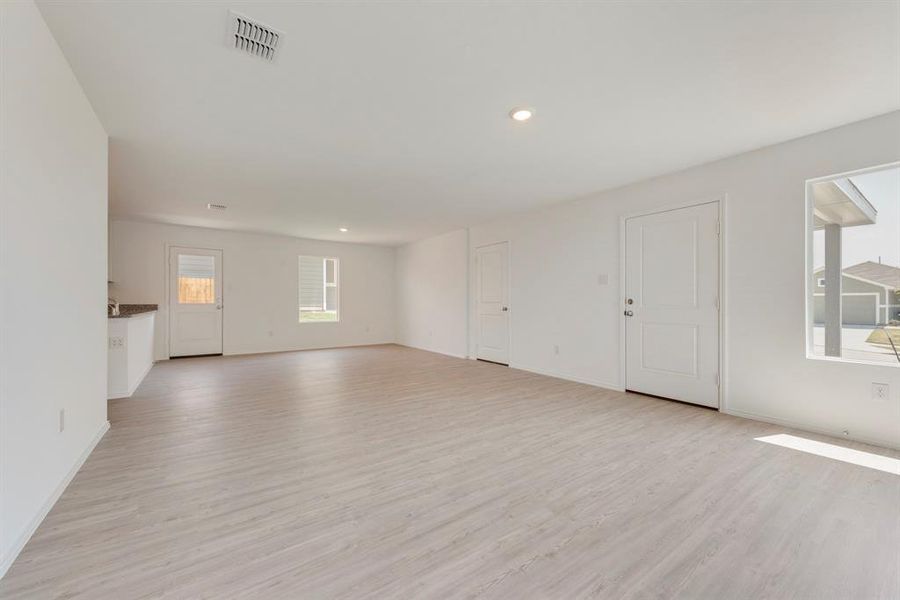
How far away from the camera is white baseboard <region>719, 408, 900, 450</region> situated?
276 centimetres

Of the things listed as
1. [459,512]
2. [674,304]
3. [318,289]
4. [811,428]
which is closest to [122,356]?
[459,512]

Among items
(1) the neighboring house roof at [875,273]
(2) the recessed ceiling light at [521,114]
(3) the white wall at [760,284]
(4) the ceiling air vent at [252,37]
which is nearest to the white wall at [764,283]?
(3) the white wall at [760,284]

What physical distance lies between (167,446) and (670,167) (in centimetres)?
511

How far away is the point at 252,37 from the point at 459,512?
2.68 metres

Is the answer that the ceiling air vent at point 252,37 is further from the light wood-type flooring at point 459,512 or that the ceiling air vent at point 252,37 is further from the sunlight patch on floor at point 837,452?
the sunlight patch on floor at point 837,452

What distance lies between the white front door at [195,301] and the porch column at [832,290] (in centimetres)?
862

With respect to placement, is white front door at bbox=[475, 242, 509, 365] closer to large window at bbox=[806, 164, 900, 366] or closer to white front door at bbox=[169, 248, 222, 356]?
large window at bbox=[806, 164, 900, 366]

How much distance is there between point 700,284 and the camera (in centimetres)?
378

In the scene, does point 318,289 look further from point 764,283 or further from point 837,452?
point 837,452

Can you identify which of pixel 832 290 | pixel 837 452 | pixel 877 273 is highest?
pixel 877 273

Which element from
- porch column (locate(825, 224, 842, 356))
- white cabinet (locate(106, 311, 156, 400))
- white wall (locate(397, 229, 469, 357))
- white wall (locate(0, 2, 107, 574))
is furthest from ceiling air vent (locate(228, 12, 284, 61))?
white wall (locate(397, 229, 469, 357))

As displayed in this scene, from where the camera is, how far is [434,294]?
7.92 m

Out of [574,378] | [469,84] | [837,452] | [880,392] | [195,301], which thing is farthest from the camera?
Result: [195,301]

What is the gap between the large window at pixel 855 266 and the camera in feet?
9.52
